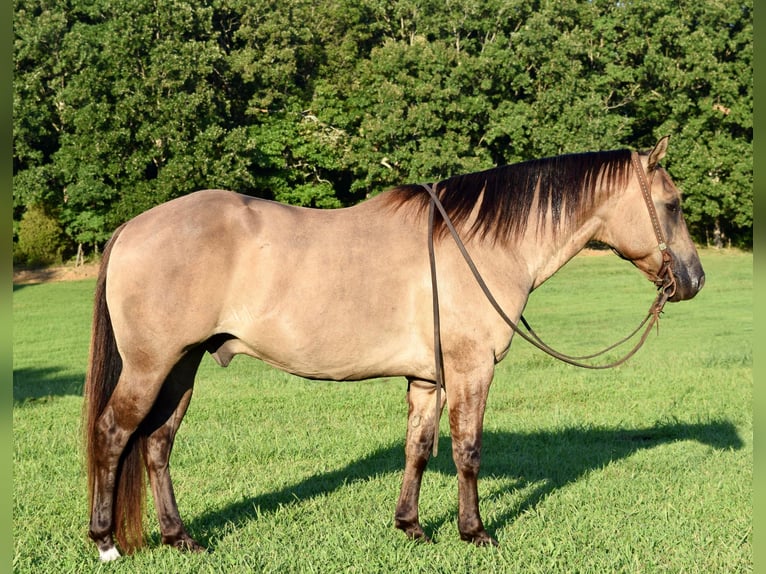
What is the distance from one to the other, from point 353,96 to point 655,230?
36.0m

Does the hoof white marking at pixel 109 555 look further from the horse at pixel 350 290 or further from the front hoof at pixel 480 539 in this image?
the front hoof at pixel 480 539

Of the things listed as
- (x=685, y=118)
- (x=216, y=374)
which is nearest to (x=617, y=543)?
(x=216, y=374)

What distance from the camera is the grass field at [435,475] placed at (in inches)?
182

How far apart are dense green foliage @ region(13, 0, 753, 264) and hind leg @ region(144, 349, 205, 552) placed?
93.7ft

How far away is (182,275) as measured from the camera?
4535mm

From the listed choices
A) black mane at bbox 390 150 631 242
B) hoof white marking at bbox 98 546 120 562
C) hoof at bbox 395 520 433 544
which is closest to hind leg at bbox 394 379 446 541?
hoof at bbox 395 520 433 544

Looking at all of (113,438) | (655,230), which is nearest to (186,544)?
(113,438)

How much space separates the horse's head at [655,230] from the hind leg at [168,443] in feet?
8.65

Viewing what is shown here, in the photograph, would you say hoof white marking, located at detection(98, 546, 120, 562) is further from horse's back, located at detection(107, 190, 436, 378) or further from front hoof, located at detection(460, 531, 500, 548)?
front hoof, located at detection(460, 531, 500, 548)

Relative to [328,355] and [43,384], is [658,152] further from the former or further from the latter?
[43,384]

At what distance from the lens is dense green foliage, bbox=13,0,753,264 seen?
3334 centimetres

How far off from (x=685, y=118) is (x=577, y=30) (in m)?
6.60

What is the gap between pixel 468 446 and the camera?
4855 millimetres

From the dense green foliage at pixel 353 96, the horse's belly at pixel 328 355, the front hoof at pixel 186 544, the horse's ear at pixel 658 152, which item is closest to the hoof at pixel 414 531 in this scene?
the horse's belly at pixel 328 355
